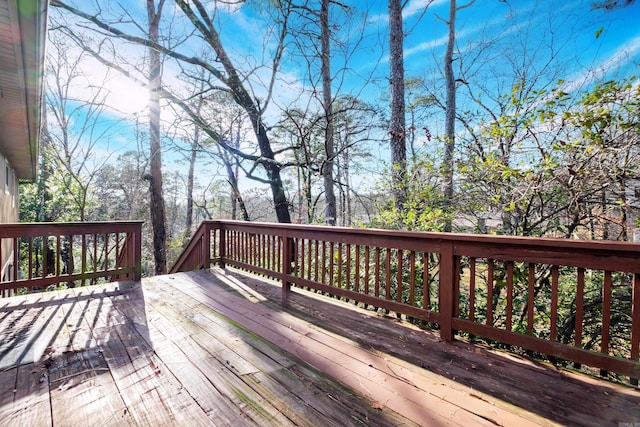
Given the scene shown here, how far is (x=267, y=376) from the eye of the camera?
5.98 feet

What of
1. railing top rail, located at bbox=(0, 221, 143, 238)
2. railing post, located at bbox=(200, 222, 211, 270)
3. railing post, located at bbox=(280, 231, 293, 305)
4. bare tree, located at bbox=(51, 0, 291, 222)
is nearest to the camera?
railing top rail, located at bbox=(0, 221, 143, 238)

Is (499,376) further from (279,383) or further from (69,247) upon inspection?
(69,247)

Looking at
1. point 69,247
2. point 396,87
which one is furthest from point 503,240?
point 69,247

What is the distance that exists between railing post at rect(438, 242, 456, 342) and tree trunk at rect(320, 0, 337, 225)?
3.70 meters

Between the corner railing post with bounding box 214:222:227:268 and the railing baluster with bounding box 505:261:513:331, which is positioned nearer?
the railing baluster with bounding box 505:261:513:331

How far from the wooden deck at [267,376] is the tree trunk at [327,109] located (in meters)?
3.70

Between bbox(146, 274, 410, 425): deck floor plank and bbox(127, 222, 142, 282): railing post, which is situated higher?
bbox(127, 222, 142, 282): railing post

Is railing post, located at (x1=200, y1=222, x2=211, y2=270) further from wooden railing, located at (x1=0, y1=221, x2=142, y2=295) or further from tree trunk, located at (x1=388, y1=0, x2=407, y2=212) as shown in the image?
tree trunk, located at (x1=388, y1=0, x2=407, y2=212)

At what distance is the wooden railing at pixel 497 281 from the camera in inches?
69.1

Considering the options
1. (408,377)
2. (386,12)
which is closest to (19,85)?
(408,377)

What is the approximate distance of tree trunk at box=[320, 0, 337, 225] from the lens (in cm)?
552

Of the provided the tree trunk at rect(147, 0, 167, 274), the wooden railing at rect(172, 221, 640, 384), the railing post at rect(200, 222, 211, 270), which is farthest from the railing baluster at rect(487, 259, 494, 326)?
the tree trunk at rect(147, 0, 167, 274)

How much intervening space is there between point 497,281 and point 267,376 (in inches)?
93.9

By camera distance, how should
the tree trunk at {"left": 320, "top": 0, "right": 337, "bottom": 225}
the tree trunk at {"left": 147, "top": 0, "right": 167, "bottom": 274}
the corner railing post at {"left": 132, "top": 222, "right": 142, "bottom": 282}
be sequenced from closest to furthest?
1. the corner railing post at {"left": 132, "top": 222, "right": 142, "bottom": 282}
2. the tree trunk at {"left": 320, "top": 0, "right": 337, "bottom": 225}
3. the tree trunk at {"left": 147, "top": 0, "right": 167, "bottom": 274}
